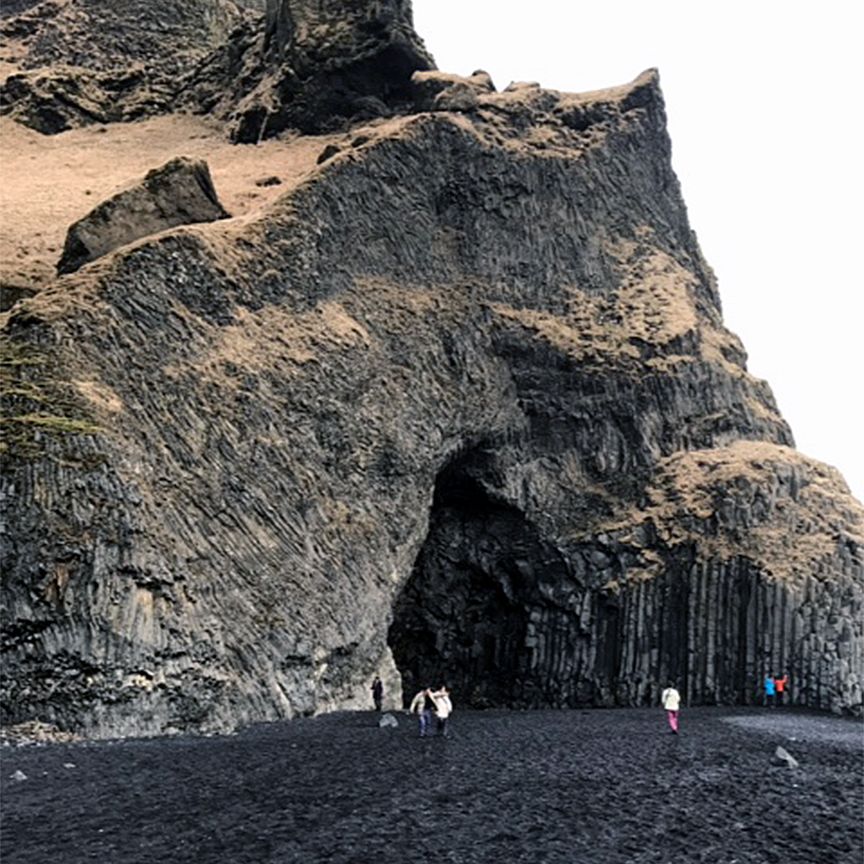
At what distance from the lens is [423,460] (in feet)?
131

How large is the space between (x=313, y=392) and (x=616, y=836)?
2411 cm

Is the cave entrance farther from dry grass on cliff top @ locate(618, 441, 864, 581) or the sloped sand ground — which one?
the sloped sand ground

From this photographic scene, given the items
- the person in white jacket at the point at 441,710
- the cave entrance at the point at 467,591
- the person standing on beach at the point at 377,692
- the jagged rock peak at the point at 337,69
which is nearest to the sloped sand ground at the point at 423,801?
the person in white jacket at the point at 441,710

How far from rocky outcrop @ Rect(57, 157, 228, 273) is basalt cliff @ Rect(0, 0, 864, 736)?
1958mm

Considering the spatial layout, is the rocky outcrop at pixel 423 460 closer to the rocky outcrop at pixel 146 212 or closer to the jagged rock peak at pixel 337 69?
the rocky outcrop at pixel 146 212

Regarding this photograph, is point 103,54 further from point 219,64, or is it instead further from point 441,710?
point 441,710

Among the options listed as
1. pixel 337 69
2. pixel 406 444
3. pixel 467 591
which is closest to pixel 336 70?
pixel 337 69

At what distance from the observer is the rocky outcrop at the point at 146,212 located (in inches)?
1422

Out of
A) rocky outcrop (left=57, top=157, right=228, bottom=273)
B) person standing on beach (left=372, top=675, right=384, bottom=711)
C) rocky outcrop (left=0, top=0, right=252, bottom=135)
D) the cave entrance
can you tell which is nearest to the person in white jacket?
person standing on beach (left=372, top=675, right=384, bottom=711)

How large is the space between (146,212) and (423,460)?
15157 mm

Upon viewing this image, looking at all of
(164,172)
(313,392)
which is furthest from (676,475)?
(164,172)

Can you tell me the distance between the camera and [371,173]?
4462 centimetres

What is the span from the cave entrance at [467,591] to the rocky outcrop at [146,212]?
16.4 m

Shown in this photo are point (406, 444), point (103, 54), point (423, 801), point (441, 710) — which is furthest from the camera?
point (103, 54)
